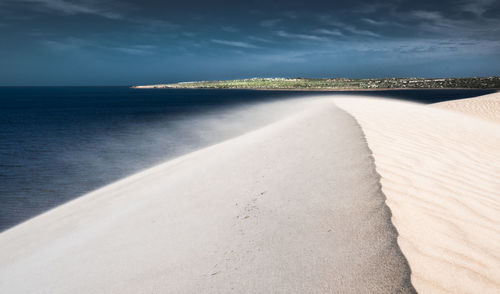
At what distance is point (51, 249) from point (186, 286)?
2.96 metres

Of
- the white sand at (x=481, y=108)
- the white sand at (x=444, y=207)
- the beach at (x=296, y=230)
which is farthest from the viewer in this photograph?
the white sand at (x=481, y=108)

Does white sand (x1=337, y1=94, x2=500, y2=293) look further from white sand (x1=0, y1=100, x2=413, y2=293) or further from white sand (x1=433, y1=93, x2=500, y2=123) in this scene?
white sand (x1=433, y1=93, x2=500, y2=123)

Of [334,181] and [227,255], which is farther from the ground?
[334,181]

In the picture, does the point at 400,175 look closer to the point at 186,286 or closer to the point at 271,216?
the point at 271,216

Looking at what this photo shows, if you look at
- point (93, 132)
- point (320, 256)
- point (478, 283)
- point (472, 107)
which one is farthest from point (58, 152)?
point (472, 107)

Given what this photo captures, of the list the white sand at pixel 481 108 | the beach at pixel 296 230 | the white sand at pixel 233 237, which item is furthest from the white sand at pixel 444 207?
the white sand at pixel 481 108

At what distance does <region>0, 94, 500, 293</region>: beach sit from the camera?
2.17 metres

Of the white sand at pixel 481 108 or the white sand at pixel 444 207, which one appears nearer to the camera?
the white sand at pixel 444 207

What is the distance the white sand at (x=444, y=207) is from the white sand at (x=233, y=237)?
169mm

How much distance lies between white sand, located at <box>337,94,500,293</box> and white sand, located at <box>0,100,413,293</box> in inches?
6.7

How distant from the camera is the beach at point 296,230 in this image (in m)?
2.17

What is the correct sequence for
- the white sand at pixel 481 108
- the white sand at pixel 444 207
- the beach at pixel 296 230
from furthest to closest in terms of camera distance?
the white sand at pixel 481 108, the beach at pixel 296 230, the white sand at pixel 444 207

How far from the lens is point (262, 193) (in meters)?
4.36

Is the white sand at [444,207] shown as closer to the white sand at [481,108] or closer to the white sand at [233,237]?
the white sand at [233,237]
